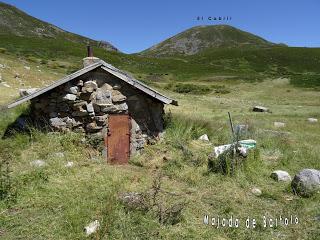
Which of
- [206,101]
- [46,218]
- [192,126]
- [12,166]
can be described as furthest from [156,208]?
[206,101]

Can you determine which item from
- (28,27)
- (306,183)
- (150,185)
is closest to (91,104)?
(150,185)

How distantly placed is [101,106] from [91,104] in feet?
1.18

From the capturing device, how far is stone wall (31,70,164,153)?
1454cm

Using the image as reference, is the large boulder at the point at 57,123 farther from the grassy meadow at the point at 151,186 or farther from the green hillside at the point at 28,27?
the green hillside at the point at 28,27

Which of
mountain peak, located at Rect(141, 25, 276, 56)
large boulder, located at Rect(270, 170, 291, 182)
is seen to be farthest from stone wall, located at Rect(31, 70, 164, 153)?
mountain peak, located at Rect(141, 25, 276, 56)

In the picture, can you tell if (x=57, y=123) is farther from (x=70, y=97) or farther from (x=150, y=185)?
(x=150, y=185)

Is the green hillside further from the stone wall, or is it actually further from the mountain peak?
the stone wall

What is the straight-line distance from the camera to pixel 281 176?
12.1 m

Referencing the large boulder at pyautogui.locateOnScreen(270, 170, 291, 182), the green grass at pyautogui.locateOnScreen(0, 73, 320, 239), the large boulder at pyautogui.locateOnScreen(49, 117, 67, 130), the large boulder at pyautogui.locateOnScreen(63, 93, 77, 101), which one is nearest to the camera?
the green grass at pyautogui.locateOnScreen(0, 73, 320, 239)

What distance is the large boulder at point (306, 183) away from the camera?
10836 millimetres

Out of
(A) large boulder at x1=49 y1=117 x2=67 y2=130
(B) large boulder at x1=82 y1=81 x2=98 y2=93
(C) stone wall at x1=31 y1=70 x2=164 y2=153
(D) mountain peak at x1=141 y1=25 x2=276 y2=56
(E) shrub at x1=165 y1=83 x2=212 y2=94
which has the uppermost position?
(D) mountain peak at x1=141 y1=25 x2=276 y2=56

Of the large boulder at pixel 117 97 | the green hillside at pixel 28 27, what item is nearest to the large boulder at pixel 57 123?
the large boulder at pixel 117 97

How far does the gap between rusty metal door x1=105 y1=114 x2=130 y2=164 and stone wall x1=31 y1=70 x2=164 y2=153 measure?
0.18 m

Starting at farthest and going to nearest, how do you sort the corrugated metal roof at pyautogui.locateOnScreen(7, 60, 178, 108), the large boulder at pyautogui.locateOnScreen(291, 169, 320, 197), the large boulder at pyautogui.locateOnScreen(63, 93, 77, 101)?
1. the large boulder at pyautogui.locateOnScreen(63, 93, 77, 101)
2. the corrugated metal roof at pyautogui.locateOnScreen(7, 60, 178, 108)
3. the large boulder at pyautogui.locateOnScreen(291, 169, 320, 197)
